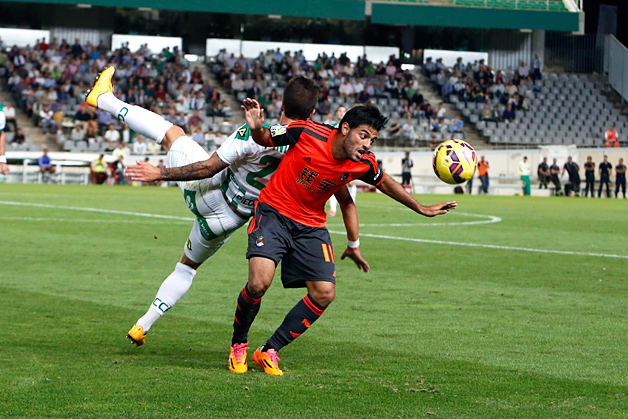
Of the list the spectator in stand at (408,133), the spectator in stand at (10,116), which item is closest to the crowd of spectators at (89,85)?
the spectator in stand at (10,116)

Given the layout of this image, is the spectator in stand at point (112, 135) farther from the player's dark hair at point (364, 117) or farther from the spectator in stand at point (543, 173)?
the player's dark hair at point (364, 117)

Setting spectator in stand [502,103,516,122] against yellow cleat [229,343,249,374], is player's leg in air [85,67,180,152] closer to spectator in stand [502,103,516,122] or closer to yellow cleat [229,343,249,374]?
yellow cleat [229,343,249,374]

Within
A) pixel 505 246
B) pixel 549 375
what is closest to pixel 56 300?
pixel 549 375

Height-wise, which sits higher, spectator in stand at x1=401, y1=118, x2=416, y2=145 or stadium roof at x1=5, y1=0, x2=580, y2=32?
stadium roof at x1=5, y1=0, x2=580, y2=32

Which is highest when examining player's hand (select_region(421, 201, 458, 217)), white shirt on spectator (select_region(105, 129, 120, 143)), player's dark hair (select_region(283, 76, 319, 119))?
player's dark hair (select_region(283, 76, 319, 119))

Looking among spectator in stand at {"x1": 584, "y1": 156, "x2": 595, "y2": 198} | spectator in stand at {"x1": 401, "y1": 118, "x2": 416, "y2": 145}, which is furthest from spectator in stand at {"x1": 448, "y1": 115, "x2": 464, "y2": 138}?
spectator in stand at {"x1": 584, "y1": 156, "x2": 595, "y2": 198}

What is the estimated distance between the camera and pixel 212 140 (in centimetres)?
3578

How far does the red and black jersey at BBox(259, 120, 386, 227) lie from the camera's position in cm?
552

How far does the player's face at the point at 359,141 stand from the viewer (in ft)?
17.4

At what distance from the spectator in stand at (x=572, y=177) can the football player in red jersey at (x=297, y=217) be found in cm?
3425

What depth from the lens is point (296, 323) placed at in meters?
5.62

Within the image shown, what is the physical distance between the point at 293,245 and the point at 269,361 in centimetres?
76

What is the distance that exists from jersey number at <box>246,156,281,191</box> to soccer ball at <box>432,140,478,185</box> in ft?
5.01

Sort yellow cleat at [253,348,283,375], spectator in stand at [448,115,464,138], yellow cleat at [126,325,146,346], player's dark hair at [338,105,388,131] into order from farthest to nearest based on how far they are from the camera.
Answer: spectator in stand at [448,115,464,138]
yellow cleat at [126,325,146,346]
yellow cleat at [253,348,283,375]
player's dark hair at [338,105,388,131]
